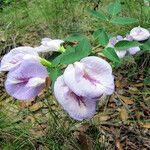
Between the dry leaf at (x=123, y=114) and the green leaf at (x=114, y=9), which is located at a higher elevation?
the green leaf at (x=114, y=9)

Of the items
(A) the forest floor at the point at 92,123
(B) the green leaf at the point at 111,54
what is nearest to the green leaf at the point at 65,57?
(B) the green leaf at the point at 111,54

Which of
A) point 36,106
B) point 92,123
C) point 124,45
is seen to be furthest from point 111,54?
point 36,106

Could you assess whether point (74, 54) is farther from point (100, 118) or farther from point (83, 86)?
point (100, 118)

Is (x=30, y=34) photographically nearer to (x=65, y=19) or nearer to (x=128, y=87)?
(x=65, y=19)

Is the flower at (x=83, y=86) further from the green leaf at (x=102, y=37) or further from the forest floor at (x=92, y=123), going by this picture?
the forest floor at (x=92, y=123)

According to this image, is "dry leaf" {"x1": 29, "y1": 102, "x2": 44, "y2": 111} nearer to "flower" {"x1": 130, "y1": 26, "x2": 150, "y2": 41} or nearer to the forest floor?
the forest floor

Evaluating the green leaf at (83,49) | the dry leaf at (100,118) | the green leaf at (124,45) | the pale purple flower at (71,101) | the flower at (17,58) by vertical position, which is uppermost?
the flower at (17,58)
